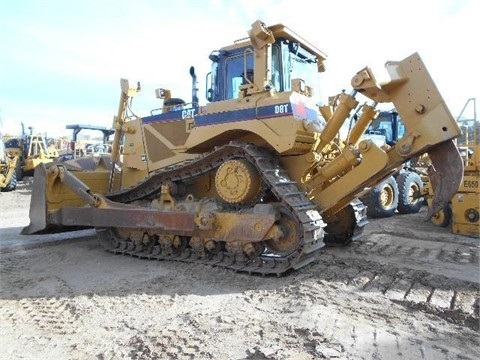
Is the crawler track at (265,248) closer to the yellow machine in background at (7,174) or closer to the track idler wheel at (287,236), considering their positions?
the track idler wheel at (287,236)

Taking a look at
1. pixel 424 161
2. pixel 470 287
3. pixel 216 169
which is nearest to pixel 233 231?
pixel 216 169

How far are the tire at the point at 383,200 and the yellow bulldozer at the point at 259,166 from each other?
10.9ft

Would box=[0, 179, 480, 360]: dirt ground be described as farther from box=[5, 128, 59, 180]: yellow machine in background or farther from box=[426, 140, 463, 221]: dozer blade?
box=[5, 128, 59, 180]: yellow machine in background

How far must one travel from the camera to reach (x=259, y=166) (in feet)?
15.8

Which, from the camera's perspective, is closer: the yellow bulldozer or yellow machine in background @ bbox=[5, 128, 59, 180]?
the yellow bulldozer

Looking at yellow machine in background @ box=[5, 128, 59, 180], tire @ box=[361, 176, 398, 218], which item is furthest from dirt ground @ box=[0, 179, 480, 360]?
yellow machine in background @ box=[5, 128, 59, 180]

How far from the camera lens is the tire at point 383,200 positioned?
31.4ft

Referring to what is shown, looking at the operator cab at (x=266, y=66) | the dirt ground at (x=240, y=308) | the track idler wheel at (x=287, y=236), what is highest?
the operator cab at (x=266, y=66)

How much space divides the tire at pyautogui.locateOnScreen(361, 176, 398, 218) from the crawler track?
128 inches

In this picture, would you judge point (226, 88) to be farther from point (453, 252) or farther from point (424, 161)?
point (424, 161)

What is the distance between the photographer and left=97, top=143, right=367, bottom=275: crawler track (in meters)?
4.58

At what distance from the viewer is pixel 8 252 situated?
20.9 ft

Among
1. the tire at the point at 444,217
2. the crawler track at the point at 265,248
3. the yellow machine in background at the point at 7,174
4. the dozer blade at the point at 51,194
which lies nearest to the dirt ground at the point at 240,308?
the crawler track at the point at 265,248

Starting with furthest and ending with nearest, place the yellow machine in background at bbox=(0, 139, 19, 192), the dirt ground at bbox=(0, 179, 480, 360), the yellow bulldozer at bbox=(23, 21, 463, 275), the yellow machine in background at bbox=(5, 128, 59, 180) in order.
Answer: the yellow machine in background at bbox=(5, 128, 59, 180) → the yellow machine in background at bbox=(0, 139, 19, 192) → the yellow bulldozer at bbox=(23, 21, 463, 275) → the dirt ground at bbox=(0, 179, 480, 360)
